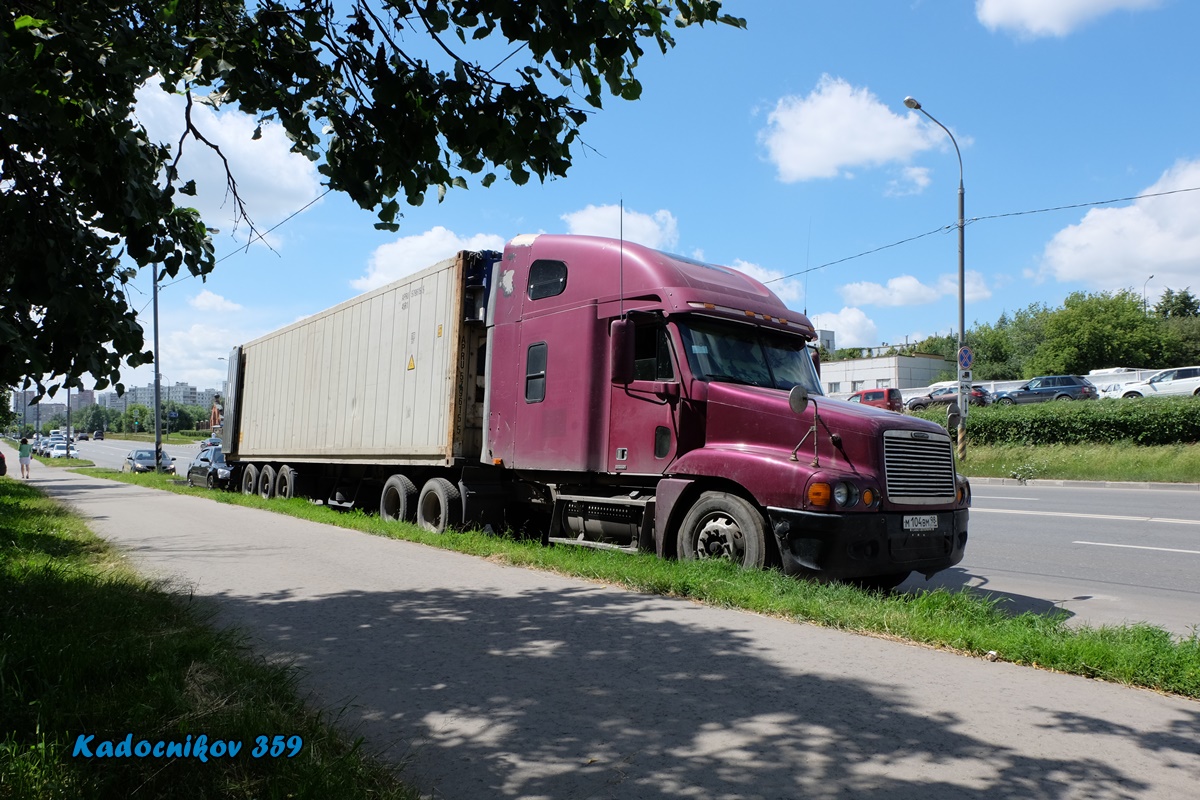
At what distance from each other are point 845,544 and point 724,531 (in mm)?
1105

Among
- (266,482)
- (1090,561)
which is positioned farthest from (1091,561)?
(266,482)

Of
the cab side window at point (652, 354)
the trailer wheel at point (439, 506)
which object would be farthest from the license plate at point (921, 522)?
the trailer wheel at point (439, 506)

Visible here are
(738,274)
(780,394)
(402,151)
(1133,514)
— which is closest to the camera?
(402,151)

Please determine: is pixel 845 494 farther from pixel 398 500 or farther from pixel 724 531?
pixel 398 500

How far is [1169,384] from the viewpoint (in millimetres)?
38844

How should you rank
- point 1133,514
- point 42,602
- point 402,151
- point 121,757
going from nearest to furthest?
1. point 121,757
2. point 402,151
3. point 42,602
4. point 1133,514

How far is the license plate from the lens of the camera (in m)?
7.08

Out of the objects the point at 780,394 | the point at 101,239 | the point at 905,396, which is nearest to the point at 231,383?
the point at 101,239

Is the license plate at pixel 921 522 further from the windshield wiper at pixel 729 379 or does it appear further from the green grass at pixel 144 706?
the green grass at pixel 144 706

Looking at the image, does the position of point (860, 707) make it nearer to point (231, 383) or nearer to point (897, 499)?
point (897, 499)

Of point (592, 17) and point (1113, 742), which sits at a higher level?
point (592, 17)

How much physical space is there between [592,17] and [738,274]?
5.54 m

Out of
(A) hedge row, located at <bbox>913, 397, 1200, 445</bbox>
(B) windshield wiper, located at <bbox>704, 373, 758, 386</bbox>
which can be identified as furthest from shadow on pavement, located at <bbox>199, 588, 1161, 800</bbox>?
(A) hedge row, located at <bbox>913, 397, 1200, 445</bbox>

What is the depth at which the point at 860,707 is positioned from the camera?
13.6ft
